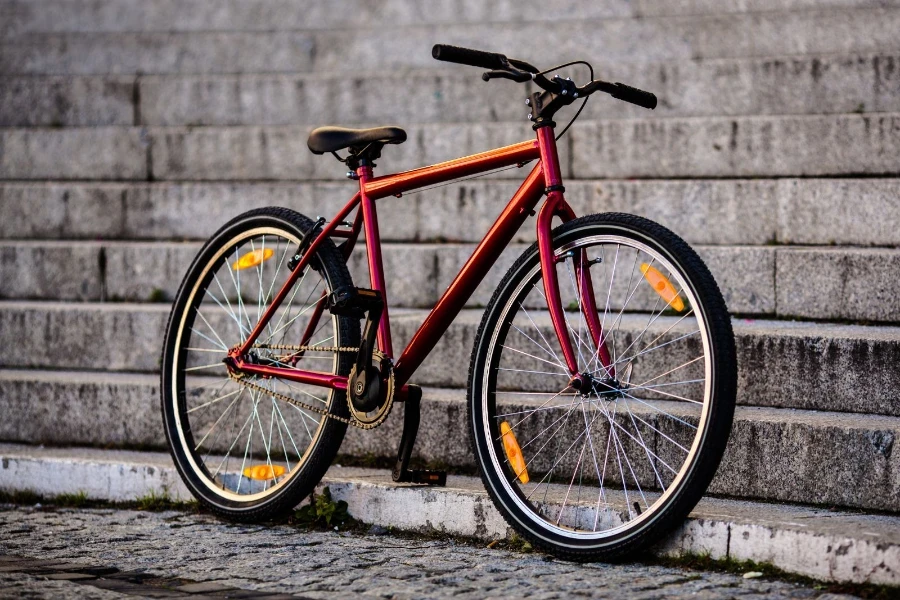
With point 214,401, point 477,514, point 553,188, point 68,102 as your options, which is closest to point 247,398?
point 214,401

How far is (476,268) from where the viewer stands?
13.8ft

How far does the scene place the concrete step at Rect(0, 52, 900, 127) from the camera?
254 inches

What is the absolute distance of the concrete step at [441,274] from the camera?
501 cm

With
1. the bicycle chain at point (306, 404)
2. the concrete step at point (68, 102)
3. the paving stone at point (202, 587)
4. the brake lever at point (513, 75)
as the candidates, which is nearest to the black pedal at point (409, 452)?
the bicycle chain at point (306, 404)

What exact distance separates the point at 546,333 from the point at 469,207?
1.38 metres

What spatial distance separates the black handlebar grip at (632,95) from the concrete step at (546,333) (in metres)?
1.11

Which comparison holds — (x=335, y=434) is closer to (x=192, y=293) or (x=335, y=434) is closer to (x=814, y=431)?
(x=192, y=293)

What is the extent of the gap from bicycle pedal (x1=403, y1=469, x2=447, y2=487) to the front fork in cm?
81

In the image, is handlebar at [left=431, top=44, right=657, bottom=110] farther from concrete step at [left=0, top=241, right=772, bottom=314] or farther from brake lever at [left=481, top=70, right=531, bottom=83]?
concrete step at [left=0, top=241, right=772, bottom=314]

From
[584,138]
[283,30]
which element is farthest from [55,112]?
[584,138]

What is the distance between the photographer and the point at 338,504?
4609 mm

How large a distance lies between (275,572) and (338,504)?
2.45 ft

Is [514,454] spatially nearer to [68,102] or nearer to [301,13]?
[68,102]

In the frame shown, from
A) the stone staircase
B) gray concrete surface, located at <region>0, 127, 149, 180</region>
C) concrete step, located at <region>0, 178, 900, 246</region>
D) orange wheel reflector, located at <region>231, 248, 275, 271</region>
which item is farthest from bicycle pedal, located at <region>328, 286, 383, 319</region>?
gray concrete surface, located at <region>0, 127, 149, 180</region>
